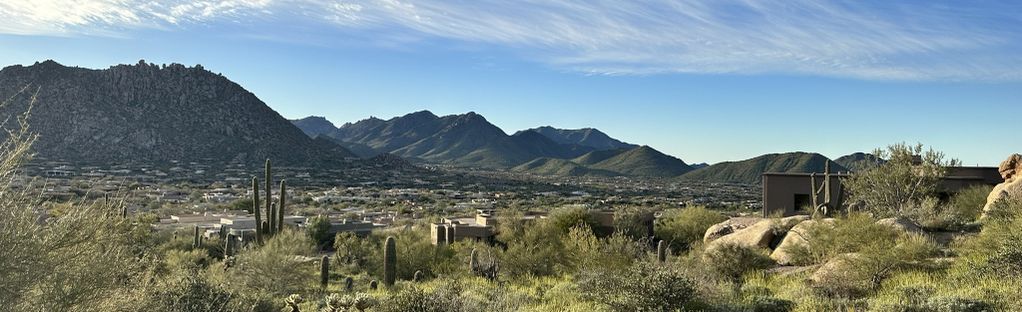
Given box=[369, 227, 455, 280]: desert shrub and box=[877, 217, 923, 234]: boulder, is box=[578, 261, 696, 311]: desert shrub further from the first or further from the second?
box=[369, 227, 455, 280]: desert shrub

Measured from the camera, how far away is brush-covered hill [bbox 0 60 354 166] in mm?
78375

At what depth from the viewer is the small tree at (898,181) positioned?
2792cm

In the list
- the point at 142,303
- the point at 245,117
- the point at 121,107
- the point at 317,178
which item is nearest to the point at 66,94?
the point at 121,107

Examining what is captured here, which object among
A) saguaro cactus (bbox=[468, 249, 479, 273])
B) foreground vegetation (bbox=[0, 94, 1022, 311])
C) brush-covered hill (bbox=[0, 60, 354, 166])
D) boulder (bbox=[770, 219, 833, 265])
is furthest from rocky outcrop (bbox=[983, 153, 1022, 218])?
brush-covered hill (bbox=[0, 60, 354, 166])

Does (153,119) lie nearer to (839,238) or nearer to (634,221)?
(634,221)

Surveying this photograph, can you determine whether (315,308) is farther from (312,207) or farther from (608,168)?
(608,168)

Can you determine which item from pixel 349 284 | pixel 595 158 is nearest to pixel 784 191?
pixel 349 284

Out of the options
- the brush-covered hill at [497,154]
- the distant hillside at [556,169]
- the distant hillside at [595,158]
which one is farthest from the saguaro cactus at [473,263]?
the distant hillside at [595,158]

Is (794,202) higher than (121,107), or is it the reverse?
(121,107)

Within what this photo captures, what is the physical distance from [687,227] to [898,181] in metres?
8.63

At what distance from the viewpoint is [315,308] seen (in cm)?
1484

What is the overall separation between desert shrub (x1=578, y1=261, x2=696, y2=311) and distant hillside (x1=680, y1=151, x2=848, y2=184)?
92.6m

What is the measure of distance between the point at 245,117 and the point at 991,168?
3077 inches

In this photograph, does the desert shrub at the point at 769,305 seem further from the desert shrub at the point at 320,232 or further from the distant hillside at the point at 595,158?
the distant hillside at the point at 595,158
